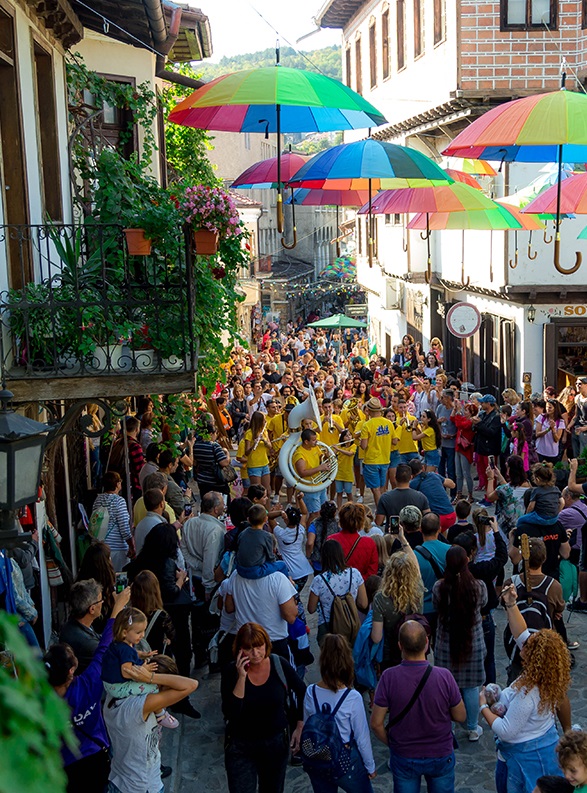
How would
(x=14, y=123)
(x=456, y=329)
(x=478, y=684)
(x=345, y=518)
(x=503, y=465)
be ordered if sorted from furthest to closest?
1. (x=456, y=329)
2. (x=503, y=465)
3. (x=14, y=123)
4. (x=345, y=518)
5. (x=478, y=684)

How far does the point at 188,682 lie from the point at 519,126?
6.12 meters

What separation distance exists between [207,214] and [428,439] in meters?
6.70

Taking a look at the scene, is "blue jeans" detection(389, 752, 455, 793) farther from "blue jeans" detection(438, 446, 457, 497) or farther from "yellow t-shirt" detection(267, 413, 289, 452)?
"blue jeans" detection(438, 446, 457, 497)

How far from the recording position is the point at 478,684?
23.7 feet

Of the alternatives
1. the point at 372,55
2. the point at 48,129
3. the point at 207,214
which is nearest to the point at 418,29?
the point at 372,55

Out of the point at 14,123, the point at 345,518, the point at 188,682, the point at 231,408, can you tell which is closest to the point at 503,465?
the point at 231,408

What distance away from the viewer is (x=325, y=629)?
7570 millimetres

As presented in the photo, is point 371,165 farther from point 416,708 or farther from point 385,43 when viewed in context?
point 385,43

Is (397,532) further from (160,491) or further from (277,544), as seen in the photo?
(160,491)

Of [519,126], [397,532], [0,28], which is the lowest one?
[397,532]

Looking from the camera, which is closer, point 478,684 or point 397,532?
point 478,684

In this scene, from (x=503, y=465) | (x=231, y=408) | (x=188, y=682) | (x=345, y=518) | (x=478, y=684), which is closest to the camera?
(x=188, y=682)

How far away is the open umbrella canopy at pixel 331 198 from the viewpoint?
1594 cm

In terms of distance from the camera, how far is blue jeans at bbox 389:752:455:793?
224 inches
